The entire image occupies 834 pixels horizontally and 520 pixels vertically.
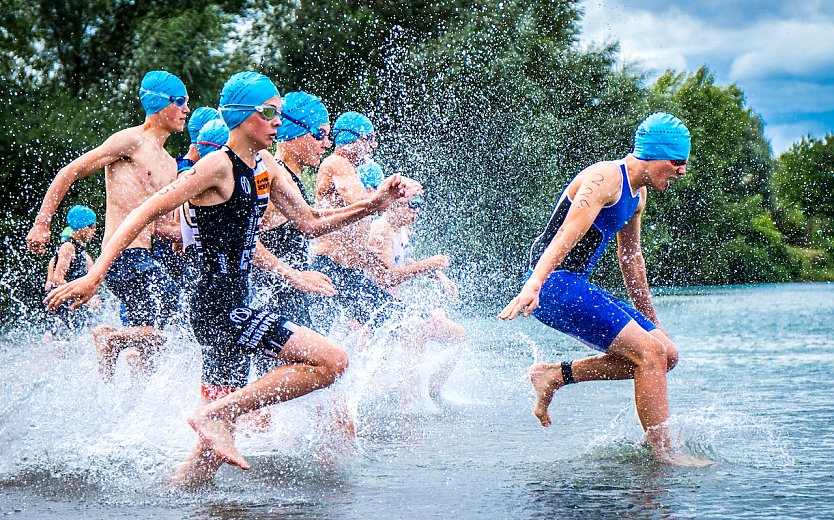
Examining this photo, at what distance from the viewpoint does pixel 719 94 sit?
59.1 meters

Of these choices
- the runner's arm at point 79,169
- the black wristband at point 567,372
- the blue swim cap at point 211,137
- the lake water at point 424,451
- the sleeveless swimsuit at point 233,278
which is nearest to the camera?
the lake water at point 424,451

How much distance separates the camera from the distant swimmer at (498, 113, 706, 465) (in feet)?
17.9

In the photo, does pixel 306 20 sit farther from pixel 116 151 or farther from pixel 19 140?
pixel 116 151

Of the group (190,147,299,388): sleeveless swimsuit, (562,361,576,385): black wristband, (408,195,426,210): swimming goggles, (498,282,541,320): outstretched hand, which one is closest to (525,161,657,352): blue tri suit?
(562,361,576,385): black wristband

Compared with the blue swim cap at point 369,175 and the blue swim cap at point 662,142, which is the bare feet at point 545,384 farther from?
the blue swim cap at point 369,175

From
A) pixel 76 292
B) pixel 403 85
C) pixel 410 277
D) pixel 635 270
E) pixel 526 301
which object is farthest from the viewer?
pixel 403 85

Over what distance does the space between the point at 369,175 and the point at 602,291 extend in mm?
2628

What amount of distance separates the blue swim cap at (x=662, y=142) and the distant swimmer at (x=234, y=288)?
1.93 metres

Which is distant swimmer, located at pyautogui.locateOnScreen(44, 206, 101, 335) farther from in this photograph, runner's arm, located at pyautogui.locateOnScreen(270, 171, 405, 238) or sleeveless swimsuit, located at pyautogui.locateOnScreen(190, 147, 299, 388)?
sleeveless swimsuit, located at pyautogui.locateOnScreen(190, 147, 299, 388)

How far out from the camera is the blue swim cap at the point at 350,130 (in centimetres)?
759

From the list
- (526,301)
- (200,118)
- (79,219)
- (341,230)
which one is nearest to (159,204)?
(526,301)

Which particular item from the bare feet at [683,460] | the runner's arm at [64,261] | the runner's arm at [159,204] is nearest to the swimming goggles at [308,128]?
the runner's arm at [159,204]

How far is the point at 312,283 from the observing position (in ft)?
18.9

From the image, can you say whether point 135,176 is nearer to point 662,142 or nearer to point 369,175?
point 369,175
